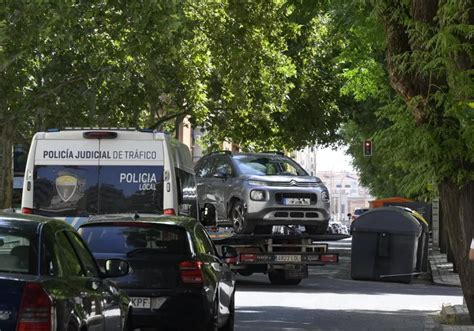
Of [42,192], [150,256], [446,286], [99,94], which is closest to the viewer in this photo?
[150,256]

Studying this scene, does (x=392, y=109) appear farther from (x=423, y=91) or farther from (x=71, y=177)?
(x=71, y=177)

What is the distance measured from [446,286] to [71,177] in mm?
12280

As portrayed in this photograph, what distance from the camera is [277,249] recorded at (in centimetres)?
2300

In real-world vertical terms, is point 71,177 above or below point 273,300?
above

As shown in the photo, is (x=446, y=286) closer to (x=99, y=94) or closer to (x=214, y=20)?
(x=214, y=20)

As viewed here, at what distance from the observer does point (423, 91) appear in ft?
51.6

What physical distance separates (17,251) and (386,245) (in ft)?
68.4

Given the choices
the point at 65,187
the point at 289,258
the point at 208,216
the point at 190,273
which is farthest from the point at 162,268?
the point at 208,216

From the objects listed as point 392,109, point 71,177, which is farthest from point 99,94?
point 392,109

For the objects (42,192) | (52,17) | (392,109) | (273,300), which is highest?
(52,17)

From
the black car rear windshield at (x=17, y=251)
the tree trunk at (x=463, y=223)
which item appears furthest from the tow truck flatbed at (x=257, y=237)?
the black car rear windshield at (x=17, y=251)

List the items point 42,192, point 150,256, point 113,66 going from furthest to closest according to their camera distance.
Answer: point 113,66 < point 42,192 < point 150,256

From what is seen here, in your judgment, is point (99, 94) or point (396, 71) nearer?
point (396, 71)

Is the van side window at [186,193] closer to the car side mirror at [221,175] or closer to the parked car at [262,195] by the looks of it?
the parked car at [262,195]
